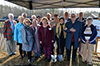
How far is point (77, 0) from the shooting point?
14.0 ft

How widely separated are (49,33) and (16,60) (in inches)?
69.7

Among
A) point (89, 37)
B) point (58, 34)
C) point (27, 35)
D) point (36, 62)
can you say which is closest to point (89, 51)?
point (89, 37)

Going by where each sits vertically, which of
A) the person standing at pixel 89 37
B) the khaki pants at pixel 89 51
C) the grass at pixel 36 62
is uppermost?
the person standing at pixel 89 37

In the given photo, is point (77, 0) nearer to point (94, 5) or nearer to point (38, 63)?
point (94, 5)

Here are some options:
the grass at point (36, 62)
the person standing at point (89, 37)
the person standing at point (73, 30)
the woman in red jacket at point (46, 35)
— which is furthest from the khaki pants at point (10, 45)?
the person standing at point (89, 37)

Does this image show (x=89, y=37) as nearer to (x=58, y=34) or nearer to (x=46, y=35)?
(x=58, y=34)

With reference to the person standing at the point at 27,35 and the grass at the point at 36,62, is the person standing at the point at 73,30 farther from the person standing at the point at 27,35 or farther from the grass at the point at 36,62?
the person standing at the point at 27,35

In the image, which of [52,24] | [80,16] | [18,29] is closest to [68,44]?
[52,24]

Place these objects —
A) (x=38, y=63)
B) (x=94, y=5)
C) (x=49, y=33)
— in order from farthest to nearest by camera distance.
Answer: (x=94, y=5) < (x=38, y=63) < (x=49, y=33)

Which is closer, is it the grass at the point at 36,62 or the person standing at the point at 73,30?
the person standing at the point at 73,30

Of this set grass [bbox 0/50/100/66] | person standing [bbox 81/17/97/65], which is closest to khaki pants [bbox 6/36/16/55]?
grass [bbox 0/50/100/66]

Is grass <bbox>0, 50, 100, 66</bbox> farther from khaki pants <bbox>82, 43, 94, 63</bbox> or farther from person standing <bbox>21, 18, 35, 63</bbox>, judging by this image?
person standing <bbox>21, 18, 35, 63</bbox>

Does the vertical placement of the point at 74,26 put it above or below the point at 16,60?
above

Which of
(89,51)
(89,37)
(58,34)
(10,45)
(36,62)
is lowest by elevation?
(36,62)
